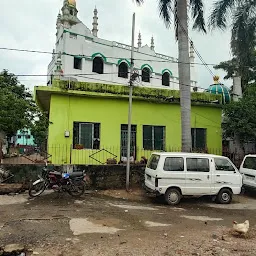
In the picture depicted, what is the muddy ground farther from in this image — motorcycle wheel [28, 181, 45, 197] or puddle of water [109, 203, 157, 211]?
motorcycle wheel [28, 181, 45, 197]

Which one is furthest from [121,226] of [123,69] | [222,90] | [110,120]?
[123,69]

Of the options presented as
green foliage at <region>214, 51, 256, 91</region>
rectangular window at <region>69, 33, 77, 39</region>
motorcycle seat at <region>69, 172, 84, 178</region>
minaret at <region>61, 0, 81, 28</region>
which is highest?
minaret at <region>61, 0, 81, 28</region>

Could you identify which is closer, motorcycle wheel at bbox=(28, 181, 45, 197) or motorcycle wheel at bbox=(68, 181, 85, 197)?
motorcycle wheel at bbox=(28, 181, 45, 197)

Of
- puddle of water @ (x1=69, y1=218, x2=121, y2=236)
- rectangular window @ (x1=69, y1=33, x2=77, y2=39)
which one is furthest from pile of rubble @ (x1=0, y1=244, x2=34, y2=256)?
rectangular window @ (x1=69, y1=33, x2=77, y2=39)

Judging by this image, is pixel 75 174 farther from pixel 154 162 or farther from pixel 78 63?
pixel 78 63

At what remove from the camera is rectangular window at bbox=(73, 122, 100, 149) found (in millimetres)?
13430

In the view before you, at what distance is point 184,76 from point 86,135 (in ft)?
17.4

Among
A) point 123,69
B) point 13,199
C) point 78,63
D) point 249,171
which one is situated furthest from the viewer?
point 123,69

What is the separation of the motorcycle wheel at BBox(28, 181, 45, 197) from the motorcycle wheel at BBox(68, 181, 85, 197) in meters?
0.95

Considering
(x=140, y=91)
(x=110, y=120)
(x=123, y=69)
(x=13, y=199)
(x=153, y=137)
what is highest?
(x=123, y=69)

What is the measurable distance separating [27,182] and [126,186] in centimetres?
387

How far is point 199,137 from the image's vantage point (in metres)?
15.6

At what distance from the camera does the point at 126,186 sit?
1138cm

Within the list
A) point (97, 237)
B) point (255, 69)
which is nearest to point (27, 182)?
point (97, 237)
